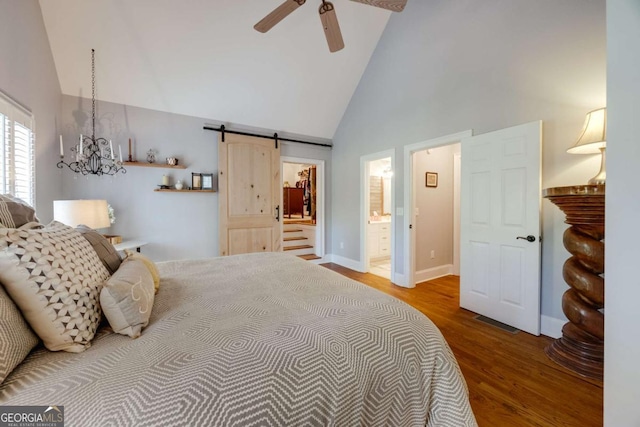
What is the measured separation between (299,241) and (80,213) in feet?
12.5

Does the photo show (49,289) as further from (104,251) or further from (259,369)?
(259,369)

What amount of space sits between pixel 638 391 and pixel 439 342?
869 millimetres

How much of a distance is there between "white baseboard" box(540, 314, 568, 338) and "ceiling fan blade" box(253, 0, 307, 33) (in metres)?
3.36

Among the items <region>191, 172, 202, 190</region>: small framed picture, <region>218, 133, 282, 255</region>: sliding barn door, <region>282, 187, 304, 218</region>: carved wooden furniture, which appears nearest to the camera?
<region>191, 172, 202, 190</region>: small framed picture

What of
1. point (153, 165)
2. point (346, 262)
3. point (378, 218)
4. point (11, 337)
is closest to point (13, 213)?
point (11, 337)

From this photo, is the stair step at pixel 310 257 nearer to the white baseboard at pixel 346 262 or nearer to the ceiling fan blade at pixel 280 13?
the white baseboard at pixel 346 262

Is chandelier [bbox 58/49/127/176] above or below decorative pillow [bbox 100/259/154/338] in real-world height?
above

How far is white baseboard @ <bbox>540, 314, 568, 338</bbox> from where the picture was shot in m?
2.26

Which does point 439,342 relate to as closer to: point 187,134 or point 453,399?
point 453,399

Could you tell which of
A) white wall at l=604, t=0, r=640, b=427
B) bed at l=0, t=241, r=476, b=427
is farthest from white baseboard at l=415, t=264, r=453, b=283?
bed at l=0, t=241, r=476, b=427

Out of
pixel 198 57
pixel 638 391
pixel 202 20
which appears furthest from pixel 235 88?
pixel 638 391

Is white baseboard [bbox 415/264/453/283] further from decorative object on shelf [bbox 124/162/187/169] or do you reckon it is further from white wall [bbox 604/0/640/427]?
decorative object on shelf [bbox 124/162/187/169]

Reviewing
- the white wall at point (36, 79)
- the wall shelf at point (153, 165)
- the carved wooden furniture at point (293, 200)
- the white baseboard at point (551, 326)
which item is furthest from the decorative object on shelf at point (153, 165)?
the white baseboard at point (551, 326)

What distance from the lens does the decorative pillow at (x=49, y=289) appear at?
79 centimetres
